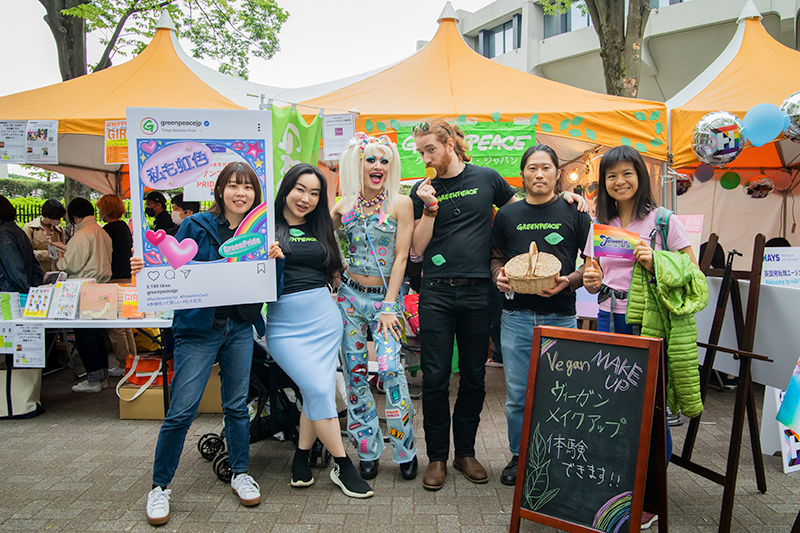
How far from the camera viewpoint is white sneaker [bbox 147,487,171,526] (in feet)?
8.01

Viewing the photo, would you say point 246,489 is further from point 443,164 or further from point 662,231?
point 662,231

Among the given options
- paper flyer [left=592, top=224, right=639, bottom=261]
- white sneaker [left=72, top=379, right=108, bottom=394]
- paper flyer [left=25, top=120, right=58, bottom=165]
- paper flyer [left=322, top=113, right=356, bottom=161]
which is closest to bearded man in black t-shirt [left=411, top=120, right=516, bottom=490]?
paper flyer [left=592, top=224, right=639, bottom=261]

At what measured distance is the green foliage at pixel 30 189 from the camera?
22987mm

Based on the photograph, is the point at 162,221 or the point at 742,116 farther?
the point at 162,221

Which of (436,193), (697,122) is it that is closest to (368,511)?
(436,193)

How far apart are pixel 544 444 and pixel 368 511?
3.24ft

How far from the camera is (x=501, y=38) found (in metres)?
22.1

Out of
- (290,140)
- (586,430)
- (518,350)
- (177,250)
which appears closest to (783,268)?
(518,350)

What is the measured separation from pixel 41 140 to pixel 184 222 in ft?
10.7

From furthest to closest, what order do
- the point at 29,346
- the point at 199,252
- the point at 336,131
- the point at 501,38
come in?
1. the point at 501,38
2. the point at 336,131
3. the point at 29,346
4. the point at 199,252

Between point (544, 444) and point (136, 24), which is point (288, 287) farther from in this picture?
point (136, 24)

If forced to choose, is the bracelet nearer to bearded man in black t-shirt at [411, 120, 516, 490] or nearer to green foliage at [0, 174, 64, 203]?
bearded man in black t-shirt at [411, 120, 516, 490]

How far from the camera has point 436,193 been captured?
2865mm

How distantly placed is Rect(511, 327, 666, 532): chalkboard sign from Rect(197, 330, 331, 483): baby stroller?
1.37 metres
